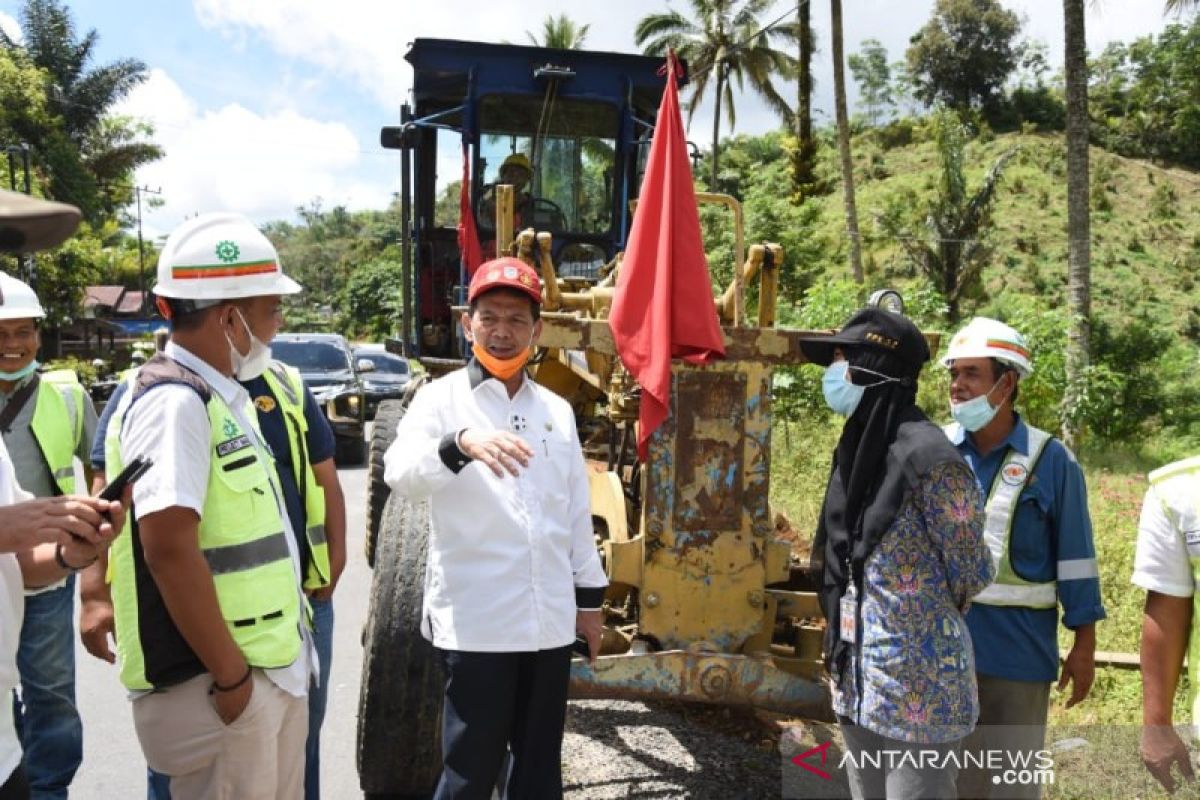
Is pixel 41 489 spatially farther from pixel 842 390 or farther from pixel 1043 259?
pixel 1043 259

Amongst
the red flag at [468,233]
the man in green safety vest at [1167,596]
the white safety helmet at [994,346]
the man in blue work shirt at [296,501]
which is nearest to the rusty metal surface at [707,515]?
the white safety helmet at [994,346]

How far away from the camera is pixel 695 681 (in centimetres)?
354

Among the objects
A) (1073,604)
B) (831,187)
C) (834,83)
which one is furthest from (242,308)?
(831,187)

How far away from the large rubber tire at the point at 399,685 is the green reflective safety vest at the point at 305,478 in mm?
245

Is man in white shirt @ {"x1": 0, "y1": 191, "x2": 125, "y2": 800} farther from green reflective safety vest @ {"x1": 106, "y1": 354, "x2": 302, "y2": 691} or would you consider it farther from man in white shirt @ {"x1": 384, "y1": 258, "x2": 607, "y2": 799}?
man in white shirt @ {"x1": 384, "y1": 258, "x2": 607, "y2": 799}

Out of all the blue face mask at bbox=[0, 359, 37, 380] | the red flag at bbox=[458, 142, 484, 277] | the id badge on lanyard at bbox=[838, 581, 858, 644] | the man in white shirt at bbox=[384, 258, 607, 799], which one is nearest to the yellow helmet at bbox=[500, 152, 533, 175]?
the red flag at bbox=[458, 142, 484, 277]

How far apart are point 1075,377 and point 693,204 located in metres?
10.6

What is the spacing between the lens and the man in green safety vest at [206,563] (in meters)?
2.28

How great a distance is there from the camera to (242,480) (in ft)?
7.94

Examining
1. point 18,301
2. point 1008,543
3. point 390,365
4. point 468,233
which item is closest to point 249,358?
point 18,301

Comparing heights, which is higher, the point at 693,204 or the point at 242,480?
the point at 693,204

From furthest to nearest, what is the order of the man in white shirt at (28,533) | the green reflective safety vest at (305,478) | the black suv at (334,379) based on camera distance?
the black suv at (334,379)
the green reflective safety vest at (305,478)
the man in white shirt at (28,533)

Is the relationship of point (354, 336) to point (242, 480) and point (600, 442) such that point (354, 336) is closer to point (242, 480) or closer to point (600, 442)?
point (600, 442)

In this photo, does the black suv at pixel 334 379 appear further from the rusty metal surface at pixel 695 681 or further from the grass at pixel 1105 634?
the rusty metal surface at pixel 695 681
